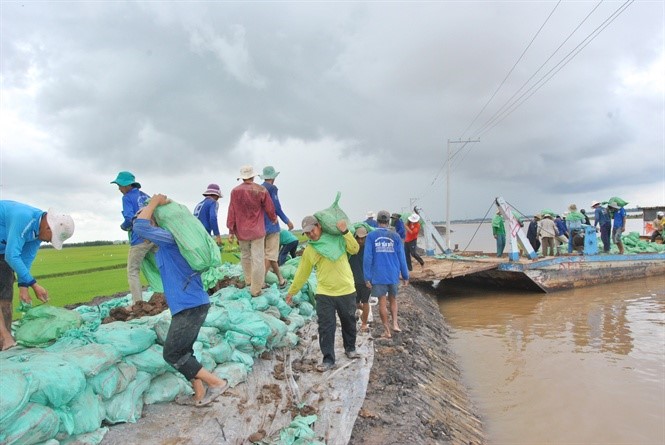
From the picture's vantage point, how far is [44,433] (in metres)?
2.22

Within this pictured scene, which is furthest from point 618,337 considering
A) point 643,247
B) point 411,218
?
point 643,247

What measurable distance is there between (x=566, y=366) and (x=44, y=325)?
6.25 m

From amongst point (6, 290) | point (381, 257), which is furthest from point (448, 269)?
point (6, 290)

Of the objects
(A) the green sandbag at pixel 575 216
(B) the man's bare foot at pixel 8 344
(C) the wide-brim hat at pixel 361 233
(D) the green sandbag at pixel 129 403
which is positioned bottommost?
(D) the green sandbag at pixel 129 403

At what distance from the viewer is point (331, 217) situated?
3.92 meters

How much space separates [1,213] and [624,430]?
18.9 feet

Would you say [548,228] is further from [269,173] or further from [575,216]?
[269,173]

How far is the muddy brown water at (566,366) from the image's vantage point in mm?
4219

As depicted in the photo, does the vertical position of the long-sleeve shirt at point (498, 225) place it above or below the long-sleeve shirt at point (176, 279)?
above

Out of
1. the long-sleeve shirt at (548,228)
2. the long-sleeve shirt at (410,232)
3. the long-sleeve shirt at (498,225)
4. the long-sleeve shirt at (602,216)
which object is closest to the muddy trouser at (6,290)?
the long-sleeve shirt at (410,232)

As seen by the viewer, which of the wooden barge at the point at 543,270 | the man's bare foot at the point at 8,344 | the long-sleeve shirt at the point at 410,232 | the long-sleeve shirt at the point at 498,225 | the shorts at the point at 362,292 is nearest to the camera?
the man's bare foot at the point at 8,344

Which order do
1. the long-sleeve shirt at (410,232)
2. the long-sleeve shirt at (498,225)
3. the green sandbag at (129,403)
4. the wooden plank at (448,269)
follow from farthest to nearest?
1. the long-sleeve shirt at (498,225)
2. the wooden plank at (448,269)
3. the long-sleeve shirt at (410,232)
4. the green sandbag at (129,403)

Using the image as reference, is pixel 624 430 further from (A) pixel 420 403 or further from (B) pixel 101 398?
A: (B) pixel 101 398

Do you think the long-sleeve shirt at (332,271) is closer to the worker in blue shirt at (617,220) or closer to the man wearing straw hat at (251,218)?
the man wearing straw hat at (251,218)
